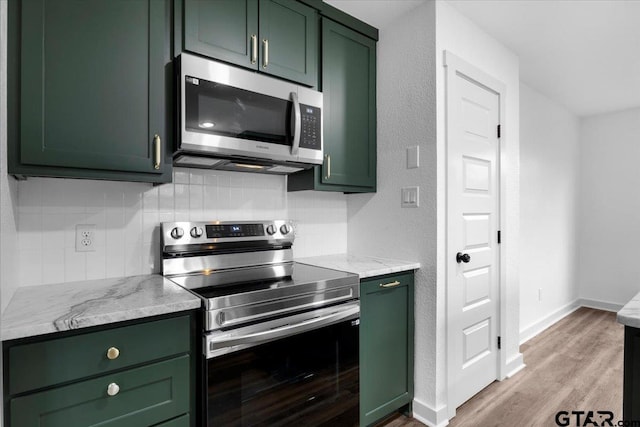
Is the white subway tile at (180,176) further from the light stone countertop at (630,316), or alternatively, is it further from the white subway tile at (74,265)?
the light stone countertop at (630,316)

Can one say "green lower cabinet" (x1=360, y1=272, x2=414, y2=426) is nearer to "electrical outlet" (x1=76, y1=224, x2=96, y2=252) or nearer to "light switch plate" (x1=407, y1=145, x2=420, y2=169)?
"light switch plate" (x1=407, y1=145, x2=420, y2=169)

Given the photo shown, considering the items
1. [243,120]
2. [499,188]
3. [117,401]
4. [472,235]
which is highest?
[243,120]

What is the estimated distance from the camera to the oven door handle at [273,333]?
1316 millimetres

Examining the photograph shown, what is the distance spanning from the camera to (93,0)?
1374 mm

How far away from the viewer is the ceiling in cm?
213

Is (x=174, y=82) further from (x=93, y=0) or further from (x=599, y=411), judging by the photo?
(x=599, y=411)

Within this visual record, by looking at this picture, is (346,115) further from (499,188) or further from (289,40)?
(499,188)

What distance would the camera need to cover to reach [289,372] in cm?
154

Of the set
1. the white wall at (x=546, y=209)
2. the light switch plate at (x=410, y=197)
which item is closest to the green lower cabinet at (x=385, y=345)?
the light switch plate at (x=410, y=197)

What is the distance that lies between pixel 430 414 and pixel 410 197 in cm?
129

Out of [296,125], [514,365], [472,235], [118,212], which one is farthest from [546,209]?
[118,212]

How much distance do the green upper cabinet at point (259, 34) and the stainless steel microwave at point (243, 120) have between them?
0.10 m

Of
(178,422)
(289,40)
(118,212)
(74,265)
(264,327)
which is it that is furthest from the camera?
(289,40)

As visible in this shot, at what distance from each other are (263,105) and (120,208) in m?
0.86
